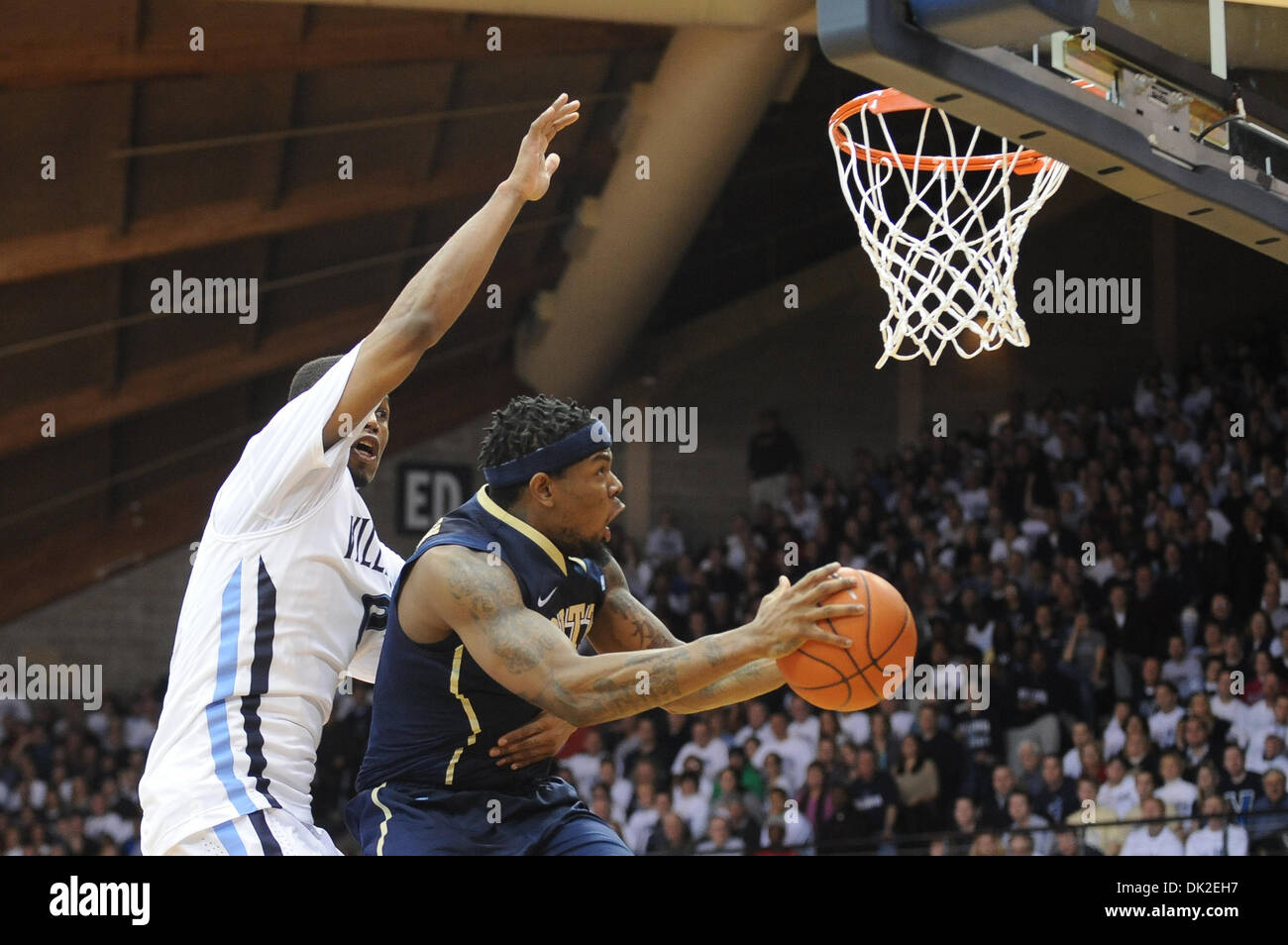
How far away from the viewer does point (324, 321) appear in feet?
44.5

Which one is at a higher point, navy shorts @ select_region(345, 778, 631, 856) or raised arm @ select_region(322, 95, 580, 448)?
raised arm @ select_region(322, 95, 580, 448)

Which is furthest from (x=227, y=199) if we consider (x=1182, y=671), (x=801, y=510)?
(x=1182, y=671)

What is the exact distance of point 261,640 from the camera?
12.8 ft

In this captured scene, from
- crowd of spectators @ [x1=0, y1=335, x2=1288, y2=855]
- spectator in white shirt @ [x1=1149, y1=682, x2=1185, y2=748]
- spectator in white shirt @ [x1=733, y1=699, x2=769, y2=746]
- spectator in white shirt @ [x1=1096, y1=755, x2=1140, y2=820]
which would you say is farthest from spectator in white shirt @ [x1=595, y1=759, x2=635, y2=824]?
spectator in white shirt @ [x1=1149, y1=682, x2=1185, y2=748]

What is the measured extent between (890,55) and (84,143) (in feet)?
24.0

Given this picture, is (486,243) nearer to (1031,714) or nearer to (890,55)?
(890,55)

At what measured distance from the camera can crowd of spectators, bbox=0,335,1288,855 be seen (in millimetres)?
9234

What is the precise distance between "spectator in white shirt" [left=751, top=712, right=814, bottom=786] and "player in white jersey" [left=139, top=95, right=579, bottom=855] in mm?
7327

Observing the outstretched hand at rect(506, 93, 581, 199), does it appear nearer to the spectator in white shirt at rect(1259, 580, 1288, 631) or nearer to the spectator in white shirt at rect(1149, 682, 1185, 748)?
the spectator in white shirt at rect(1149, 682, 1185, 748)

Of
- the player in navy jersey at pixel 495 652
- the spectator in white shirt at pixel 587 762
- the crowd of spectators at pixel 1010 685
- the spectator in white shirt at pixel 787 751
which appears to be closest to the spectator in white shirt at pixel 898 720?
the crowd of spectators at pixel 1010 685

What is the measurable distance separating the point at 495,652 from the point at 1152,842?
226 inches

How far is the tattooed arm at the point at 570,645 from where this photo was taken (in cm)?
354

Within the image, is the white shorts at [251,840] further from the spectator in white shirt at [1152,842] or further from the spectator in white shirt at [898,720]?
the spectator in white shirt at [898,720]
